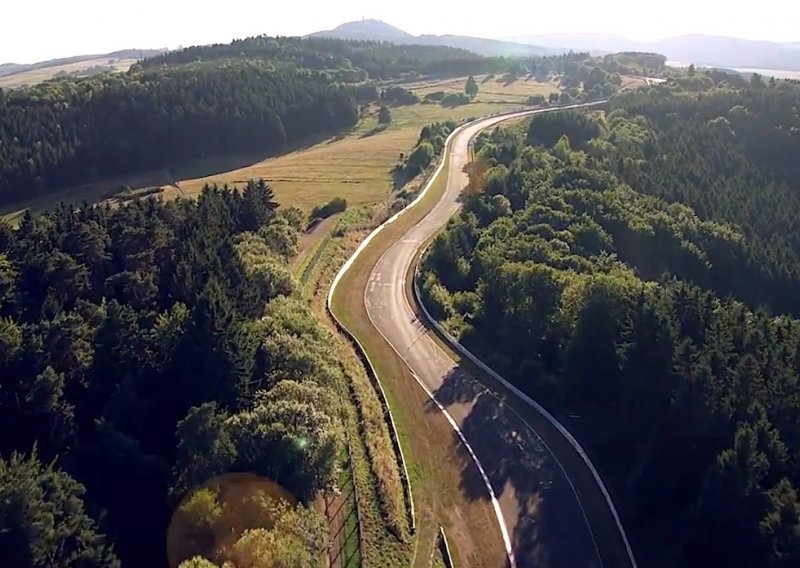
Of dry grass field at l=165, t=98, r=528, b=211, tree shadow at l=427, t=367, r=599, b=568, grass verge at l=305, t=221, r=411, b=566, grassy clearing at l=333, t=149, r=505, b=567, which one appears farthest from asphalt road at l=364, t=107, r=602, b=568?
dry grass field at l=165, t=98, r=528, b=211

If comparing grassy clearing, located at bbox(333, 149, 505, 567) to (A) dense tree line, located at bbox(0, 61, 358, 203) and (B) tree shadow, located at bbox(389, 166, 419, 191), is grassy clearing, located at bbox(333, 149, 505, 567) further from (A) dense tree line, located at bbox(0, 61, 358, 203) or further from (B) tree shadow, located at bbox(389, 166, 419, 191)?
(A) dense tree line, located at bbox(0, 61, 358, 203)

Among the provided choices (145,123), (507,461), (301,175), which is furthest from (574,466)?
(145,123)

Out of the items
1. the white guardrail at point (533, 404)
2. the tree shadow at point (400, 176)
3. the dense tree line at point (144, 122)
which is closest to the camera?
the white guardrail at point (533, 404)

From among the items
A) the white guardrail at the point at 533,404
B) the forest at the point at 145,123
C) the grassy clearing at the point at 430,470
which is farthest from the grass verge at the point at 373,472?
the forest at the point at 145,123

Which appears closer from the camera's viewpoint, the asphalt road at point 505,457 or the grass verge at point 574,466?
the asphalt road at point 505,457

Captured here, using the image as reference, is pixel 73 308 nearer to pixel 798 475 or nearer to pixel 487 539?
pixel 487 539

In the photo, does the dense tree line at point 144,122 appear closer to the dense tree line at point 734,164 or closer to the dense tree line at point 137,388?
the dense tree line at point 734,164

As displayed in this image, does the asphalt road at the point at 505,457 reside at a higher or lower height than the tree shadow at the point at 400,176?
lower
